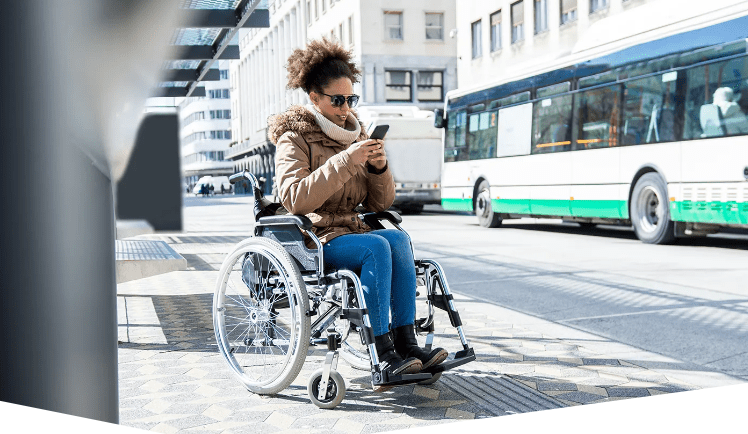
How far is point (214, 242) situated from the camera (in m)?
15.4

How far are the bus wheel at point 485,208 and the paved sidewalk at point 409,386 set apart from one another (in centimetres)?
1159

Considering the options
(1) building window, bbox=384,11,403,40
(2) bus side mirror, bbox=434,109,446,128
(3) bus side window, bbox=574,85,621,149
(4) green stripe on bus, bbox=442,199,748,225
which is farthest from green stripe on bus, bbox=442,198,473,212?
(1) building window, bbox=384,11,403,40

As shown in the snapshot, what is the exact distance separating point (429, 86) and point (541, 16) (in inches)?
604

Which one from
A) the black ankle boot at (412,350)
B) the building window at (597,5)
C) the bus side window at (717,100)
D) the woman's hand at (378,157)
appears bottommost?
the black ankle boot at (412,350)

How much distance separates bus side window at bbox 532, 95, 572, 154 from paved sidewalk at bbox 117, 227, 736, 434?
928 centimetres

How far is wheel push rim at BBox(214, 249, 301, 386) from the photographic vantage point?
422 cm

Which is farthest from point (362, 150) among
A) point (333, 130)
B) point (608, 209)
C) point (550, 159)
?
point (550, 159)

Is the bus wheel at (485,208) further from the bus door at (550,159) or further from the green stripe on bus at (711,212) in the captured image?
the green stripe on bus at (711,212)

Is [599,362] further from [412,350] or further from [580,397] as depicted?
[412,350]

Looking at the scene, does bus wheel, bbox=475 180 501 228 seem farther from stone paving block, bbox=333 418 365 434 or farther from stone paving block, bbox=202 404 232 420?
stone paving block, bbox=333 418 365 434

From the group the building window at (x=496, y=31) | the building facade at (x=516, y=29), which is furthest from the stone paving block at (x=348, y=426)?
the building window at (x=496, y=31)

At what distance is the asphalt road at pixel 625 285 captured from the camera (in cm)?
560

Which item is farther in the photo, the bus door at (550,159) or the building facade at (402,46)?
the building facade at (402,46)

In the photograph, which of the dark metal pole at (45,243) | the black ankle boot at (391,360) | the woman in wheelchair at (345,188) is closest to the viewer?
the dark metal pole at (45,243)
